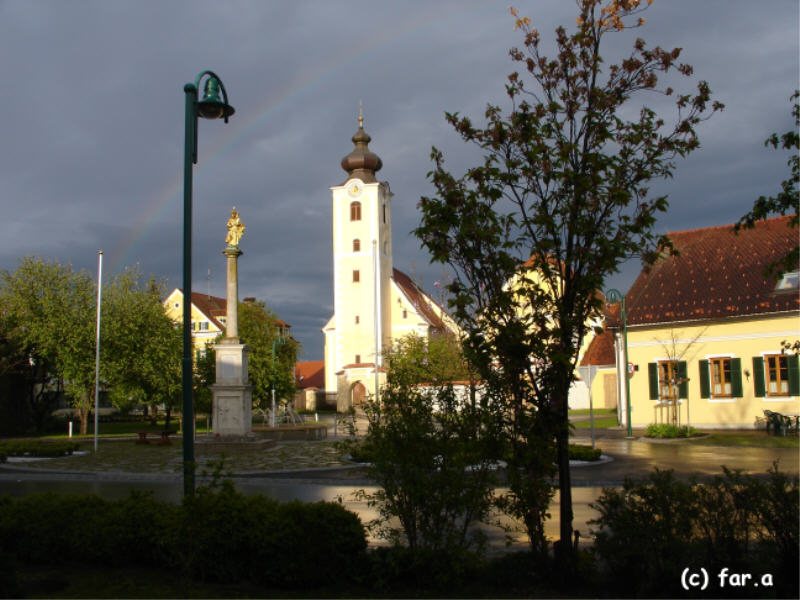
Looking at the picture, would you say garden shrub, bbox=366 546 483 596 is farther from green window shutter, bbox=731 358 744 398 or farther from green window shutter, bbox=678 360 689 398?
green window shutter, bbox=678 360 689 398

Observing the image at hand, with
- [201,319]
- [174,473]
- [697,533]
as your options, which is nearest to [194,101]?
[697,533]

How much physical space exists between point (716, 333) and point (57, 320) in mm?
36896

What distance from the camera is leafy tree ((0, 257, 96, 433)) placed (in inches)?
1681

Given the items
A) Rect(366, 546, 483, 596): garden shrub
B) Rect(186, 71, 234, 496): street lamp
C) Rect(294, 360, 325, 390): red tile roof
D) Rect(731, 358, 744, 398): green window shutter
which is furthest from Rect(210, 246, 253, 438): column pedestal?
Rect(294, 360, 325, 390): red tile roof

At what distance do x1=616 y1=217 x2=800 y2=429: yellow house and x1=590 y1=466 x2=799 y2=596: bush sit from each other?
25460 millimetres

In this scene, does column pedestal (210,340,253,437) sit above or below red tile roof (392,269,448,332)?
below

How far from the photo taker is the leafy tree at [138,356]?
43156 millimetres

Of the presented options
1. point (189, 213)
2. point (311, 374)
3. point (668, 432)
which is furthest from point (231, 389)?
point (311, 374)

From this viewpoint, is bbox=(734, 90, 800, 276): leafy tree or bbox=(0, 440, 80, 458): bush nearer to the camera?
bbox=(734, 90, 800, 276): leafy tree

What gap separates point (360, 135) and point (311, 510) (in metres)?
64.3

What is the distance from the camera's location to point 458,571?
677 cm

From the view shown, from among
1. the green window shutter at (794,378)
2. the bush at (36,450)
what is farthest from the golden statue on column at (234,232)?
the green window shutter at (794,378)

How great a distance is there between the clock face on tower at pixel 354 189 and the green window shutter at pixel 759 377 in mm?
43966

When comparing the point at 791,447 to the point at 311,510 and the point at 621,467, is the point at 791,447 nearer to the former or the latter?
the point at 621,467
